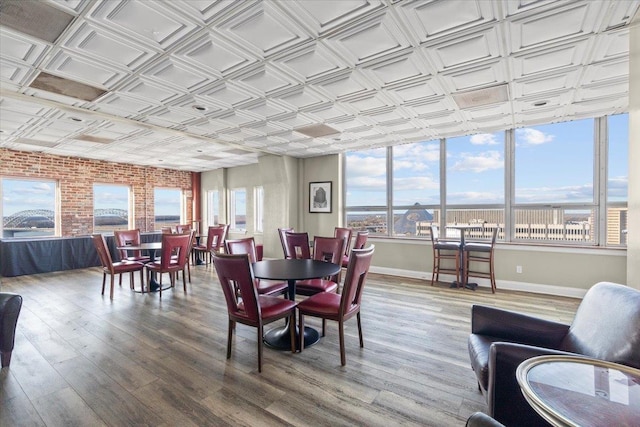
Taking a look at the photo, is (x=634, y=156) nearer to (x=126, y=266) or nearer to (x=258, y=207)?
(x=126, y=266)

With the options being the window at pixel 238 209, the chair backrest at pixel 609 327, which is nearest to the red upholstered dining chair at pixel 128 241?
the window at pixel 238 209

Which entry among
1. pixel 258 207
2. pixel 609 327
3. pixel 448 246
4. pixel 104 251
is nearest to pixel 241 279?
pixel 609 327

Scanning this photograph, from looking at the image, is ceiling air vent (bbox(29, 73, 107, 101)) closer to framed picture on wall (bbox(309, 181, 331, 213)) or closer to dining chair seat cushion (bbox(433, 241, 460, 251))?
framed picture on wall (bbox(309, 181, 331, 213))

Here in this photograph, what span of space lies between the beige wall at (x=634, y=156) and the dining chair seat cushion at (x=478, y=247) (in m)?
2.52

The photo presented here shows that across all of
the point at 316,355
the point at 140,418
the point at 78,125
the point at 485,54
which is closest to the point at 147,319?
the point at 140,418

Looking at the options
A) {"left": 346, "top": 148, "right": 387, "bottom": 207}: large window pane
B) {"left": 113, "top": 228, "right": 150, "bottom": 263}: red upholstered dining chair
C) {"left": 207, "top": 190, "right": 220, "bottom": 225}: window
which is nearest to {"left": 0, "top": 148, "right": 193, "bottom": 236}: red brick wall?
{"left": 207, "top": 190, "right": 220, "bottom": 225}: window

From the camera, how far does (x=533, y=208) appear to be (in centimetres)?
491

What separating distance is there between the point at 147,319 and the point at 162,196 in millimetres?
6426

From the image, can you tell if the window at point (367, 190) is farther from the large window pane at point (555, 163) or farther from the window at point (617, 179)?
the window at point (617, 179)

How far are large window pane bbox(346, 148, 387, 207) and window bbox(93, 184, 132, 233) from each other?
245 inches

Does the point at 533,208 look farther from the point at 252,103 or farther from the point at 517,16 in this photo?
the point at 252,103

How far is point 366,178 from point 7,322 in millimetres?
5771

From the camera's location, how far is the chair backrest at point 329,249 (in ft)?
12.6

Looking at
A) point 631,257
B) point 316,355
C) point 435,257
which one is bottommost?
point 316,355
